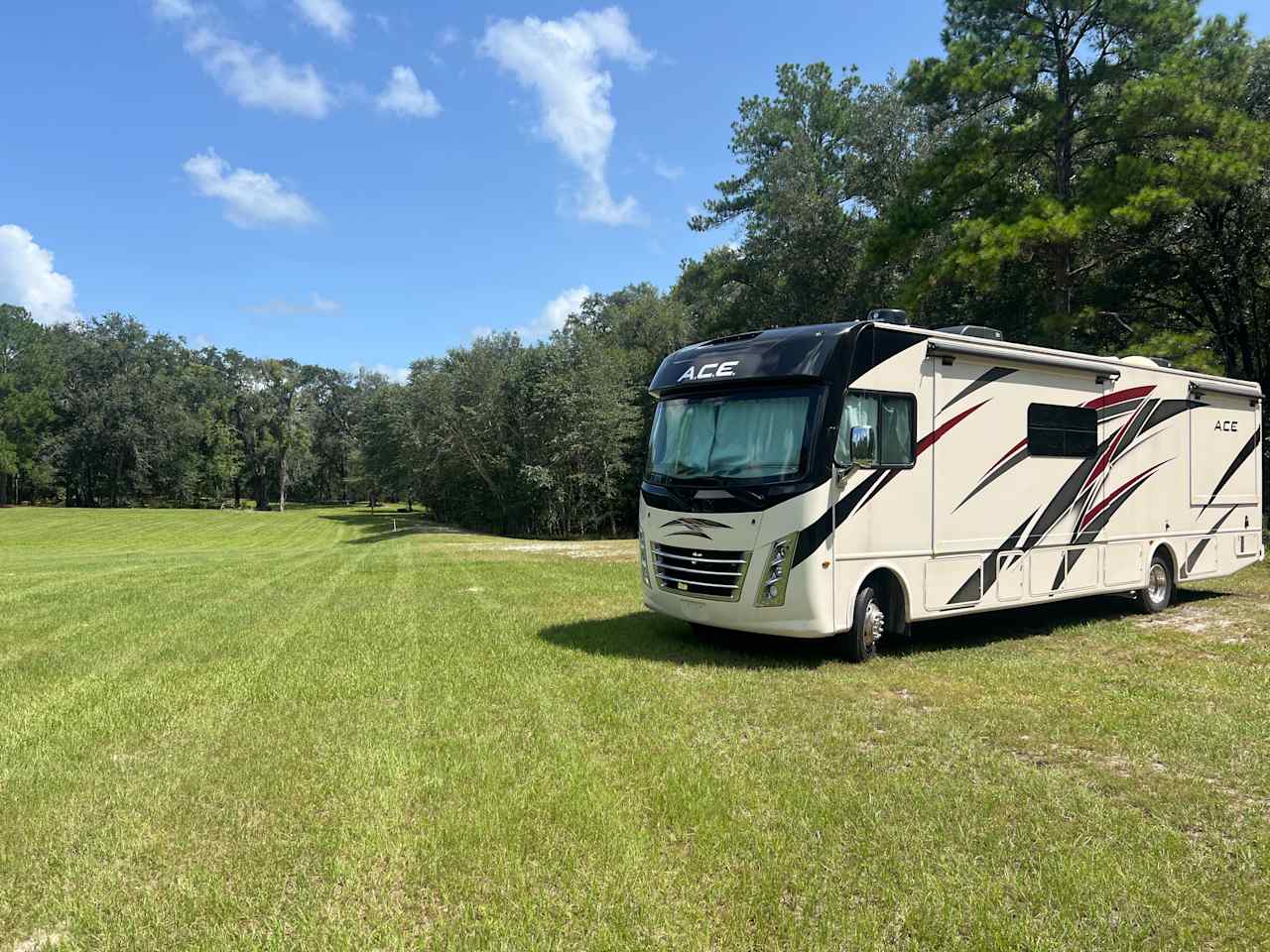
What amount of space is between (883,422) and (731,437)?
60.0 inches

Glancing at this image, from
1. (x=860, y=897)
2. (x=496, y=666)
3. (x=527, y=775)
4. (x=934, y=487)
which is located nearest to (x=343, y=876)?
(x=527, y=775)

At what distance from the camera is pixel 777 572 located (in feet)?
23.9

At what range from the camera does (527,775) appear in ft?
15.0

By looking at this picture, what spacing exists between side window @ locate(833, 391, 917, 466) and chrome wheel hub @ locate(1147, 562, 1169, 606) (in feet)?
18.3

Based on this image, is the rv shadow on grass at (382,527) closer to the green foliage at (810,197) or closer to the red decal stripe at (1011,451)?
the green foliage at (810,197)

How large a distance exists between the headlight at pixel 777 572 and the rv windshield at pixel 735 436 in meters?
0.61

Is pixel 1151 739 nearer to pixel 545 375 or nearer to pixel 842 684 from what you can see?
pixel 842 684

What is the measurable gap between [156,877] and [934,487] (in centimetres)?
725

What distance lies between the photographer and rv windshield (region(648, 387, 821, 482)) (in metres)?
7.49

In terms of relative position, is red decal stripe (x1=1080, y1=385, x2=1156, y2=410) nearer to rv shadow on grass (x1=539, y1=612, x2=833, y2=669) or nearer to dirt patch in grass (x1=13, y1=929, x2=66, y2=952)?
rv shadow on grass (x1=539, y1=612, x2=833, y2=669)

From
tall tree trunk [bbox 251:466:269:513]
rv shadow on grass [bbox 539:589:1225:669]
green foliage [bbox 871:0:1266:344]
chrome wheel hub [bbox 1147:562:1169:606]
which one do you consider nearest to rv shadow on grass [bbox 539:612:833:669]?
rv shadow on grass [bbox 539:589:1225:669]

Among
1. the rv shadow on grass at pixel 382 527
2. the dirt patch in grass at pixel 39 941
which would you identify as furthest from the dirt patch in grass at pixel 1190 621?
the rv shadow on grass at pixel 382 527

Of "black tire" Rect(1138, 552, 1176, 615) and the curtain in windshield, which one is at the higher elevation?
→ the curtain in windshield

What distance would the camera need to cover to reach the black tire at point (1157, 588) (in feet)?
35.7
